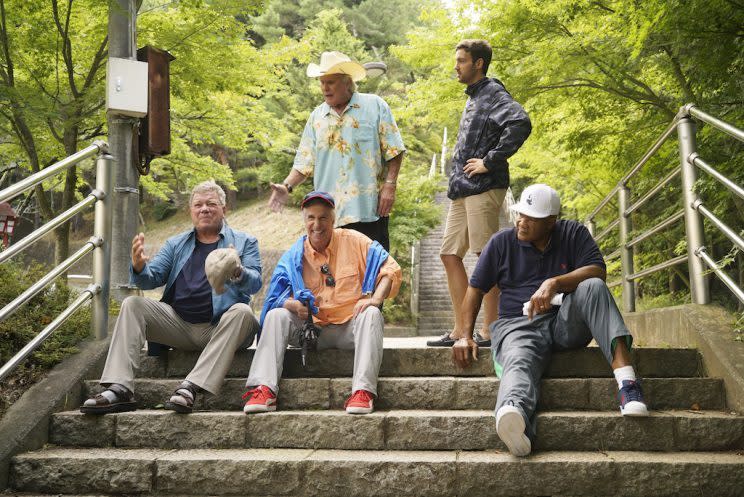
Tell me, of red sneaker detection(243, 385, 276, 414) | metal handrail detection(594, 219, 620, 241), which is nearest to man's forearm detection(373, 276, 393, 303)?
red sneaker detection(243, 385, 276, 414)

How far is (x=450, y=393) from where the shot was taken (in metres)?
4.00

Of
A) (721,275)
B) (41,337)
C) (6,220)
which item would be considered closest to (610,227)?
(721,275)

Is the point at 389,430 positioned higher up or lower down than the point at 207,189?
lower down

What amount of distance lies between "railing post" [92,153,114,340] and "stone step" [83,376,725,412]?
0.71m

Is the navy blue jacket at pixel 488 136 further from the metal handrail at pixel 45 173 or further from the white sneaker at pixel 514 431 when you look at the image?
the metal handrail at pixel 45 173

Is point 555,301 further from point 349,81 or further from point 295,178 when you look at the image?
point 349,81

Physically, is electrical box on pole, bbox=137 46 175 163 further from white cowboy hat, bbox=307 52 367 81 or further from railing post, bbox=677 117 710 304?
railing post, bbox=677 117 710 304

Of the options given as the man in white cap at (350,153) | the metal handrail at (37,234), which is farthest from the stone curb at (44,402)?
the man in white cap at (350,153)

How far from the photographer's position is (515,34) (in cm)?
725

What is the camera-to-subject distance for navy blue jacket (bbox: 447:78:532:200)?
4891 mm

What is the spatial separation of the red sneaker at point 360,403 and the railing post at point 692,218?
2.24m

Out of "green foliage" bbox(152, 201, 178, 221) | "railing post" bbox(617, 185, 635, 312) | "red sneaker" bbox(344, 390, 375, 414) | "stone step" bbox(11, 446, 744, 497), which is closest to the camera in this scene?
"stone step" bbox(11, 446, 744, 497)

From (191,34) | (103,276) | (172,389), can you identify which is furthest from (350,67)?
(191,34)

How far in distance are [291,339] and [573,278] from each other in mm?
1691
